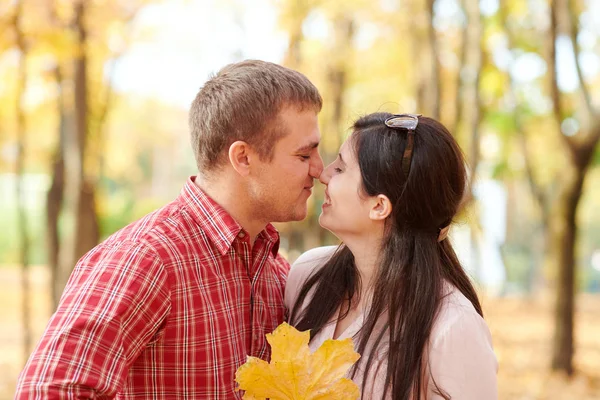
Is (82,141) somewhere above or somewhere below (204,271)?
above

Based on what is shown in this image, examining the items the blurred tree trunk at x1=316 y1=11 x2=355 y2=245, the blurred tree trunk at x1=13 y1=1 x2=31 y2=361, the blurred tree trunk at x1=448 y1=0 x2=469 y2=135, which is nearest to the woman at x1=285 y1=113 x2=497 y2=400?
the blurred tree trunk at x1=13 y1=1 x2=31 y2=361

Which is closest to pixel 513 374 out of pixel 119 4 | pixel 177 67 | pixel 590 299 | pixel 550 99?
pixel 550 99

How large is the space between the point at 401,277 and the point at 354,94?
1432cm

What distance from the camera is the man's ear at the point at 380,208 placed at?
91.7 inches

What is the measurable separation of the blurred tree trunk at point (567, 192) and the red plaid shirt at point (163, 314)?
6523mm

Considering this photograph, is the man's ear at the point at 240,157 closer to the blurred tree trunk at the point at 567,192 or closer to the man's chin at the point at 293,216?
the man's chin at the point at 293,216

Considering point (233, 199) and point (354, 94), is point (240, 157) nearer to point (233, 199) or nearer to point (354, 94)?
point (233, 199)

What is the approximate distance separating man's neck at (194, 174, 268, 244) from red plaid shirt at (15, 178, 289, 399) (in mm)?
51

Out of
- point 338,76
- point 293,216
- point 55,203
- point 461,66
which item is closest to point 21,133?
point 55,203

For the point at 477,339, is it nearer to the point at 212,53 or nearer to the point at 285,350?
the point at 285,350

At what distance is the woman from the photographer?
2092mm

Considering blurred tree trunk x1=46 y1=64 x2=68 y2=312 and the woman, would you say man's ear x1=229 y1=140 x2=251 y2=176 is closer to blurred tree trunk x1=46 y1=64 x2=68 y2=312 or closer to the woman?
the woman

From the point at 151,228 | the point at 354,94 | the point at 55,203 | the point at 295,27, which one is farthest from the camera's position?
the point at 354,94

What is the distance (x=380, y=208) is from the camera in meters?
2.35
